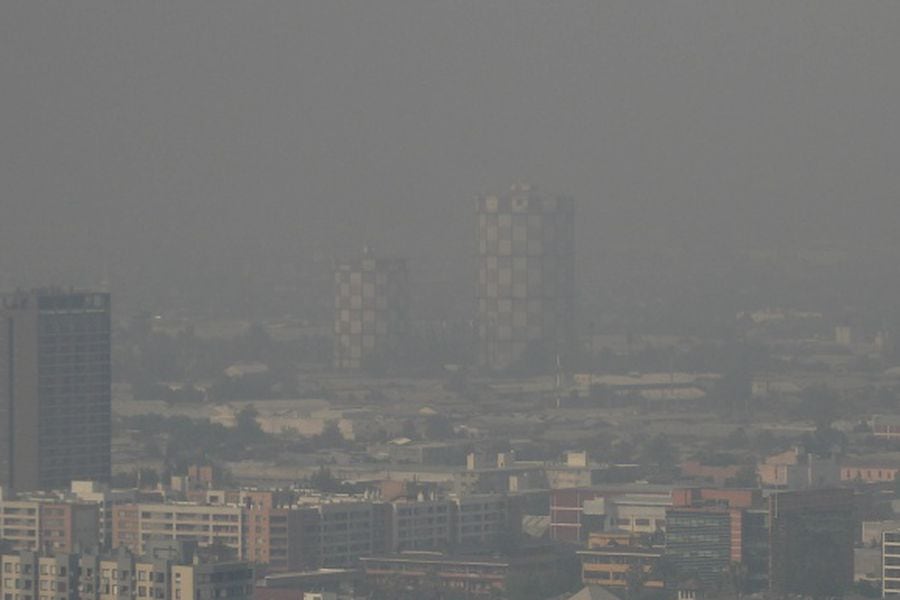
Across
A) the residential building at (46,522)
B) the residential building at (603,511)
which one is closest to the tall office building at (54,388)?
the residential building at (603,511)

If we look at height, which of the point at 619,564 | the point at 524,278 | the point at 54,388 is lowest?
the point at 619,564

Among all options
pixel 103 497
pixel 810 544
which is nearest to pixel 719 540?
pixel 810 544

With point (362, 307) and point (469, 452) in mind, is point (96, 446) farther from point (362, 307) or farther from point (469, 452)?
point (362, 307)

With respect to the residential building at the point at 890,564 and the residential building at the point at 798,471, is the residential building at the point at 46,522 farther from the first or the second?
the residential building at the point at 798,471

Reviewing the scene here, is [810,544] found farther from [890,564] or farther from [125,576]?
[125,576]

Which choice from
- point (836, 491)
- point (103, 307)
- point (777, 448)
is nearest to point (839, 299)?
point (777, 448)

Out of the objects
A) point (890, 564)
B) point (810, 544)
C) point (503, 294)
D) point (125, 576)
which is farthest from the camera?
point (503, 294)
